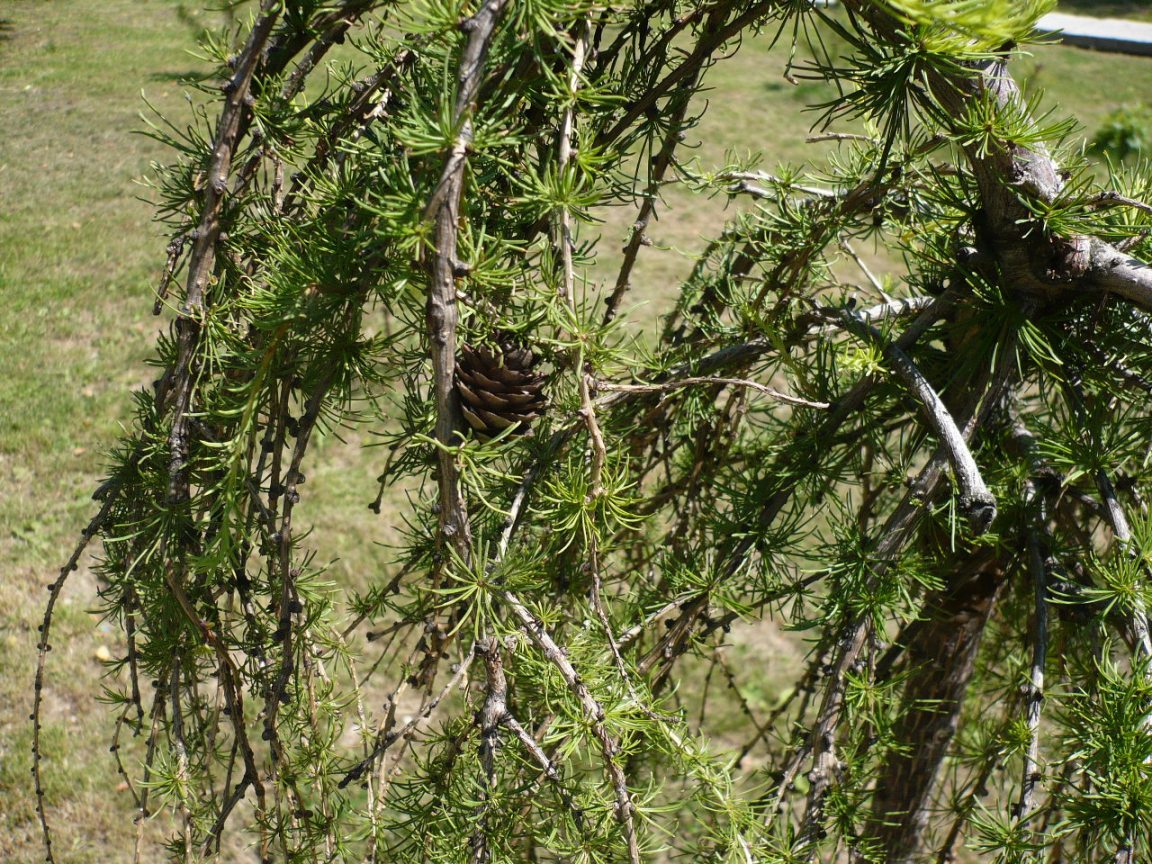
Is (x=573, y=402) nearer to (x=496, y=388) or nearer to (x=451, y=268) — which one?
(x=496, y=388)

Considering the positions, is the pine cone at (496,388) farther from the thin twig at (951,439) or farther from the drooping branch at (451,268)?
the thin twig at (951,439)

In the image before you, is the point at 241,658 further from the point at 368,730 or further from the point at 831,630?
the point at 831,630

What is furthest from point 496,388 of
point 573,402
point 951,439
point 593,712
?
point 951,439

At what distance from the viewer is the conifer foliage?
31.8 inches

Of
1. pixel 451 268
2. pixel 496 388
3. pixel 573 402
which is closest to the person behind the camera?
pixel 451 268

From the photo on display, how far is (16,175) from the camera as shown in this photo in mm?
5656

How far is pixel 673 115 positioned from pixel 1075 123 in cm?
42

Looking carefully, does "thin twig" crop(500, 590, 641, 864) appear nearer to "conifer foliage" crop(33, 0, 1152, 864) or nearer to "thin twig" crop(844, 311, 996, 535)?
"conifer foliage" crop(33, 0, 1152, 864)

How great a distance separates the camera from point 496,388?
81cm

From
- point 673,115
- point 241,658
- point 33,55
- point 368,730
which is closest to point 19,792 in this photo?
point 241,658

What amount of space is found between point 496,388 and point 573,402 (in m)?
0.13

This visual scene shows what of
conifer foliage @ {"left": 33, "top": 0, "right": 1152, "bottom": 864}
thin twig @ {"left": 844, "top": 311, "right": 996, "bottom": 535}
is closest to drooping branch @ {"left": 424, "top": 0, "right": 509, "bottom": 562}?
conifer foliage @ {"left": 33, "top": 0, "right": 1152, "bottom": 864}

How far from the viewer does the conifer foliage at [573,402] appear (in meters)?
0.81

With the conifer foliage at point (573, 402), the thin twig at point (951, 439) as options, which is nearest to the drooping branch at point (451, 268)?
the conifer foliage at point (573, 402)
